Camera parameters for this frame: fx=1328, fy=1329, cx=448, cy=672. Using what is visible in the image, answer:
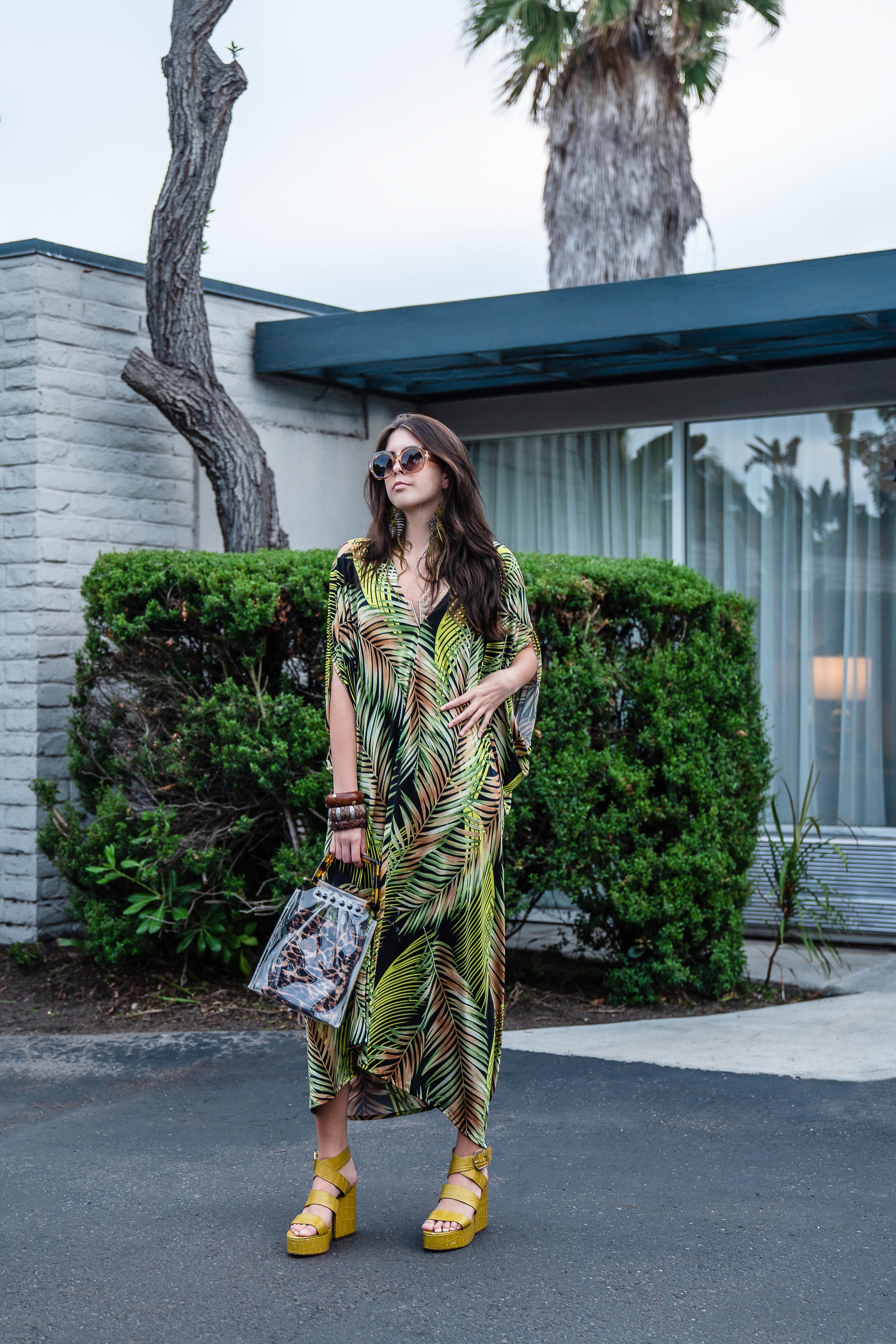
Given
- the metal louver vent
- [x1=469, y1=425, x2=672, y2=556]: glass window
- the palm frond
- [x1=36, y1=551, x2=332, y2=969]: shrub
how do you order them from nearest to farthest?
[x1=36, y1=551, x2=332, y2=969]: shrub < the metal louver vent < [x1=469, y1=425, x2=672, y2=556]: glass window < the palm frond

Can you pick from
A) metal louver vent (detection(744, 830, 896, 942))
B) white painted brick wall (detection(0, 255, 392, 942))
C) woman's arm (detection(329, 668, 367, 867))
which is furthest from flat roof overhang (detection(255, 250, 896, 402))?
woman's arm (detection(329, 668, 367, 867))

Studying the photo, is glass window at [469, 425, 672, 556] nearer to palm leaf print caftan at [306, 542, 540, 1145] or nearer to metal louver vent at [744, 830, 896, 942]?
metal louver vent at [744, 830, 896, 942]

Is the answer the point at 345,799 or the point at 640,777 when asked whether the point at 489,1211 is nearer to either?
the point at 345,799

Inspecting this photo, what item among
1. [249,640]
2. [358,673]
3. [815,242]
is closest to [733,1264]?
[358,673]

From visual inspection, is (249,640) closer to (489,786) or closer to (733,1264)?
(489,786)

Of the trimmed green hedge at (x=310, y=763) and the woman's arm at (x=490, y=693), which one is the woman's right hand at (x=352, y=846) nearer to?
the woman's arm at (x=490, y=693)

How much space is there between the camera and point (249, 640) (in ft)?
18.0

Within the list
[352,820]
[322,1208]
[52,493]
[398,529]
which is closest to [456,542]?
[398,529]

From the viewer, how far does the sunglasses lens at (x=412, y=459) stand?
3.24 metres

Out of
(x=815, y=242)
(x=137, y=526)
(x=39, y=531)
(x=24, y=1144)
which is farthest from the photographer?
(x=815, y=242)

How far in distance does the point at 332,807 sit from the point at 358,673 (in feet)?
1.10

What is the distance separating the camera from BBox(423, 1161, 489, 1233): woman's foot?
10.3 ft

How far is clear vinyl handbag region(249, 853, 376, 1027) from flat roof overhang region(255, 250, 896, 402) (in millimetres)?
4212

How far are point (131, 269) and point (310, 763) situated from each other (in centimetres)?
289
